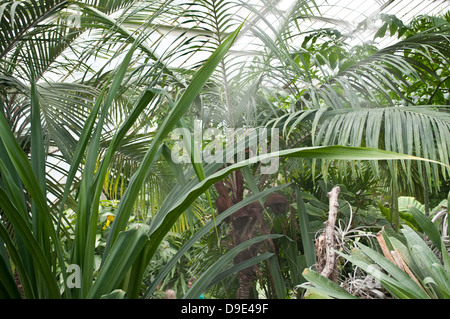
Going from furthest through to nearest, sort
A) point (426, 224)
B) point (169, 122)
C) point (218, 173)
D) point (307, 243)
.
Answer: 1. point (307, 243)
2. point (426, 224)
3. point (169, 122)
4. point (218, 173)

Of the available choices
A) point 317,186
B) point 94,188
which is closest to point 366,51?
point 317,186

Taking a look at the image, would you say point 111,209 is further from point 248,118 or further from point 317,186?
point 248,118

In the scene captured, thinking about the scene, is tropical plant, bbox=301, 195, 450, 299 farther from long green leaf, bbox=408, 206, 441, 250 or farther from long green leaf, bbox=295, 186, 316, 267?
long green leaf, bbox=295, 186, 316, 267

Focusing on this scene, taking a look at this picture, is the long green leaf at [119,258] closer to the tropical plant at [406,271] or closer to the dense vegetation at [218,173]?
the dense vegetation at [218,173]

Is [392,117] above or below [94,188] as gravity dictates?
above

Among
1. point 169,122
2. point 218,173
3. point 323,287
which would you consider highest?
point 169,122

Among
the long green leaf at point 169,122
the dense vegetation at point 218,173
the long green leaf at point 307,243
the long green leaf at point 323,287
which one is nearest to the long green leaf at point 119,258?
the dense vegetation at point 218,173

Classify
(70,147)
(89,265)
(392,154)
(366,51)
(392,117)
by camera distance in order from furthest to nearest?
1. (366,51)
2. (70,147)
3. (392,117)
4. (89,265)
5. (392,154)

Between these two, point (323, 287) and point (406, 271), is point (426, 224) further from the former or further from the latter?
point (323, 287)

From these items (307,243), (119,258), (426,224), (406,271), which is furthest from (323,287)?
(307,243)

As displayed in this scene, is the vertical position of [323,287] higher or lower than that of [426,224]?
lower

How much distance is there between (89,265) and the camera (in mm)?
798
